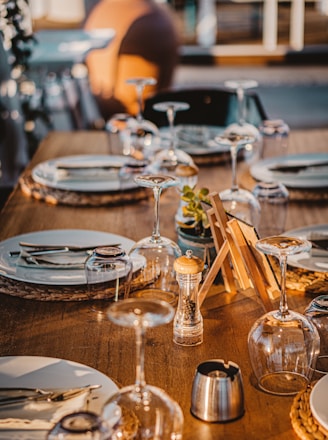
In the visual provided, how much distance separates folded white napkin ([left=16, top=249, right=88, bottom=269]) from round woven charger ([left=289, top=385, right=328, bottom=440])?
75cm

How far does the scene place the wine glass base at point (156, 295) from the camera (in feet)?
5.98

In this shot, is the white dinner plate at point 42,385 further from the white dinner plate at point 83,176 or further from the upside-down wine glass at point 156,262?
the white dinner plate at point 83,176

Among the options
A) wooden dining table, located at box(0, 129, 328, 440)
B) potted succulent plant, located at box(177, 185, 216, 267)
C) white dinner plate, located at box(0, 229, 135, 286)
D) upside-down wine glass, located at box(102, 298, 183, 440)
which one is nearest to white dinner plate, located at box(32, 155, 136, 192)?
wooden dining table, located at box(0, 129, 328, 440)

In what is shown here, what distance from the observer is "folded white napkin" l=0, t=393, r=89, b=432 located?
49.7 inches

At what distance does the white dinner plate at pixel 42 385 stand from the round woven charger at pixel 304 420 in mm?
288

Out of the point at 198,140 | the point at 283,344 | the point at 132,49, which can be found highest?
the point at 283,344

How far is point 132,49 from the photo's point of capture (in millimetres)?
6949

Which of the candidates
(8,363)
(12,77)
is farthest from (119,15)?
(8,363)

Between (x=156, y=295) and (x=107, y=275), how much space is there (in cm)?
12

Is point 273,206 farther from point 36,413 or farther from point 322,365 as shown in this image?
point 36,413

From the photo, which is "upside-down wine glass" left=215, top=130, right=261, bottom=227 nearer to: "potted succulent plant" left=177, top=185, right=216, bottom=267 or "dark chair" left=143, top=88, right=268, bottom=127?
"potted succulent plant" left=177, top=185, right=216, bottom=267

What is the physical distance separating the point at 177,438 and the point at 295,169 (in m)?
1.76

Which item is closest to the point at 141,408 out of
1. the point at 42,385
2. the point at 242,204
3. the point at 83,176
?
the point at 42,385

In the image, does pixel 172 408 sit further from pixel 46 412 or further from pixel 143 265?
pixel 143 265
